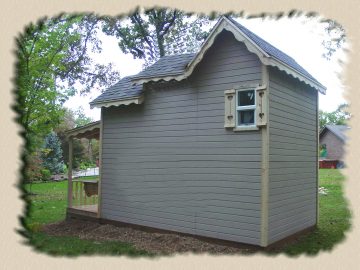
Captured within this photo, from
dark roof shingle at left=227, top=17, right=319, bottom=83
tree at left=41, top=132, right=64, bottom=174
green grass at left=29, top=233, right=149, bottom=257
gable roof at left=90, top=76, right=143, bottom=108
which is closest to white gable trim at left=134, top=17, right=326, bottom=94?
dark roof shingle at left=227, top=17, right=319, bottom=83

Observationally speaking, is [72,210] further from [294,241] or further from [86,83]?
[86,83]

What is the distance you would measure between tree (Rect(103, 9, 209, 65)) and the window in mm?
12213

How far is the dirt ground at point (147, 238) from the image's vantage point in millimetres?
7074

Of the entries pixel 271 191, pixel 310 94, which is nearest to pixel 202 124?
pixel 271 191

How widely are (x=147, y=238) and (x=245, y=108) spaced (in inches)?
158

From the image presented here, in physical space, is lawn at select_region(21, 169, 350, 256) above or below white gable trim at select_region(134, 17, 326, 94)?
below

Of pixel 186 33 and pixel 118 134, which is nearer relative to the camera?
pixel 118 134

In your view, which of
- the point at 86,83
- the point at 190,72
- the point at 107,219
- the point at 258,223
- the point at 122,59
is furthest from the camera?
the point at 122,59

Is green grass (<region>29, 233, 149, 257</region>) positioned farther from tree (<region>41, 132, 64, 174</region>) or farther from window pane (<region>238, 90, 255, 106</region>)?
tree (<region>41, 132, 64, 174</region>)

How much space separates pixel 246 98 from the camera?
727 centimetres

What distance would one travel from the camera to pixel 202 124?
312 inches

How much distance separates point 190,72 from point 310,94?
374 cm

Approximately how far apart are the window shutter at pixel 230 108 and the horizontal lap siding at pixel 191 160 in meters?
0.18

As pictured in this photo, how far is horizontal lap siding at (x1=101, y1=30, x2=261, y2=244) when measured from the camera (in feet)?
23.5
